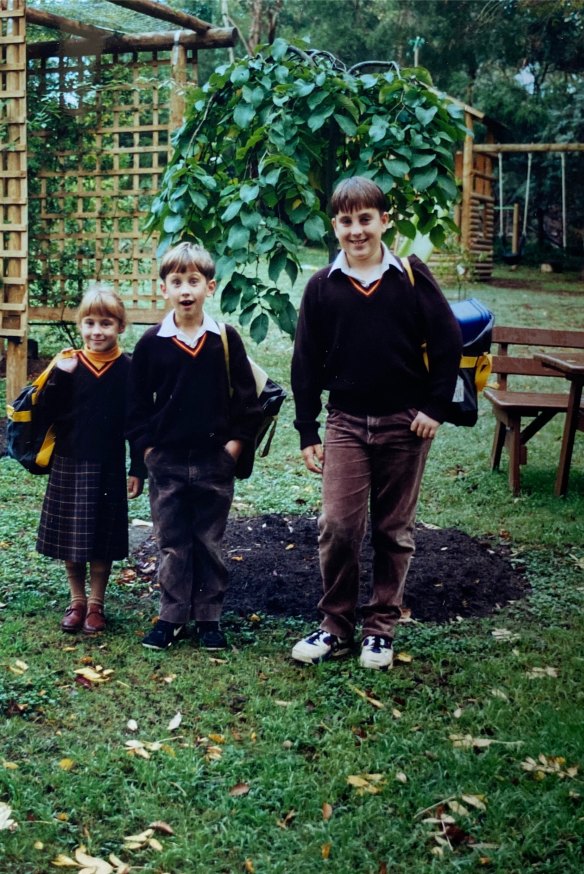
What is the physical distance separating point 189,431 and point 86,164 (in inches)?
252

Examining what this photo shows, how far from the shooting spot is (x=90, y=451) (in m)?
4.11

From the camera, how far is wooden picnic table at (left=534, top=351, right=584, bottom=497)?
6.07 metres

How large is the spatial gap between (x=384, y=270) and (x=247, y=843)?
2063 mm

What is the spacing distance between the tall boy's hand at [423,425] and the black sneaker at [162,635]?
1.26 meters

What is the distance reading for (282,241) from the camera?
4398 mm

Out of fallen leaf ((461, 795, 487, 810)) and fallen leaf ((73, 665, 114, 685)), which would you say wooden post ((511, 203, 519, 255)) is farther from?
fallen leaf ((461, 795, 487, 810))

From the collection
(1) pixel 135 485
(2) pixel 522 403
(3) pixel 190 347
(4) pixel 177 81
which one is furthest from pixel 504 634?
(4) pixel 177 81

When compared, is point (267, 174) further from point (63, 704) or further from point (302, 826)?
point (302, 826)

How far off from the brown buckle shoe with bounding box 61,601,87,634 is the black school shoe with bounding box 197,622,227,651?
0.52 metres

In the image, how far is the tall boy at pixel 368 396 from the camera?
3727 mm

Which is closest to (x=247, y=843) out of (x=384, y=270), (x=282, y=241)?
(x=384, y=270)

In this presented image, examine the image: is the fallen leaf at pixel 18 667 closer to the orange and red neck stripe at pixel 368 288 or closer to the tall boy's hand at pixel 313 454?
the tall boy's hand at pixel 313 454

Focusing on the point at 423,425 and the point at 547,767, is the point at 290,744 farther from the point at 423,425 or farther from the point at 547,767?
the point at 423,425

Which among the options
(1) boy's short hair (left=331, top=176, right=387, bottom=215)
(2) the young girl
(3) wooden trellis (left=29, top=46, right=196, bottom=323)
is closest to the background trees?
(3) wooden trellis (left=29, top=46, right=196, bottom=323)
